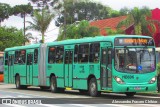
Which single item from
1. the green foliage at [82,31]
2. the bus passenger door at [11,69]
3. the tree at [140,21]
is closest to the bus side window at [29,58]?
the bus passenger door at [11,69]

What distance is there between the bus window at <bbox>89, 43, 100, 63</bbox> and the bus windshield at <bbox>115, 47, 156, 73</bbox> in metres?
1.52

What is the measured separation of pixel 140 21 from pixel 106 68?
30.2 metres

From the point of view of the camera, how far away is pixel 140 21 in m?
51.0

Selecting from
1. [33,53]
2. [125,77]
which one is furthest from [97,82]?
[33,53]

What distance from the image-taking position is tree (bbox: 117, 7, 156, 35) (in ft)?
165

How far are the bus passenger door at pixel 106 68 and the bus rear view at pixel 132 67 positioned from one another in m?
0.37

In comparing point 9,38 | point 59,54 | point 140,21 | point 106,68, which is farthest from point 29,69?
point 9,38

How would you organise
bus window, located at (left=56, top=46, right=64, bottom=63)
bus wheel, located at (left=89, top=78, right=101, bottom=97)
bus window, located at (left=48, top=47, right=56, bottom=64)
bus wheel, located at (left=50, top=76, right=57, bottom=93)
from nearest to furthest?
bus wheel, located at (left=89, top=78, right=101, bottom=97)
bus window, located at (left=56, top=46, right=64, bottom=63)
bus wheel, located at (left=50, top=76, right=57, bottom=93)
bus window, located at (left=48, top=47, right=56, bottom=64)

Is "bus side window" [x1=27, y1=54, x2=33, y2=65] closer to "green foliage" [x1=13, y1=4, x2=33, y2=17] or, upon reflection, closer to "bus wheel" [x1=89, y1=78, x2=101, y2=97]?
"bus wheel" [x1=89, y1=78, x2=101, y2=97]

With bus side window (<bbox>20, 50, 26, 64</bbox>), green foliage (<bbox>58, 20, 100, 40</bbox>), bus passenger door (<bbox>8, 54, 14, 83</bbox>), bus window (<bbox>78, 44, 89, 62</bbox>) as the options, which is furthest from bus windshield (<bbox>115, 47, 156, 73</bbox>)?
green foliage (<bbox>58, 20, 100, 40</bbox>)

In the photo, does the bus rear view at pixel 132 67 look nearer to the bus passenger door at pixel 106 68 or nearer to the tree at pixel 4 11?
the bus passenger door at pixel 106 68

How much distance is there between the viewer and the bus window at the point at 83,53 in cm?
2339

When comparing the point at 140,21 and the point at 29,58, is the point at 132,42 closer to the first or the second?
the point at 29,58

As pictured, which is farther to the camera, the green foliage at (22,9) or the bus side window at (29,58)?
the green foliage at (22,9)
